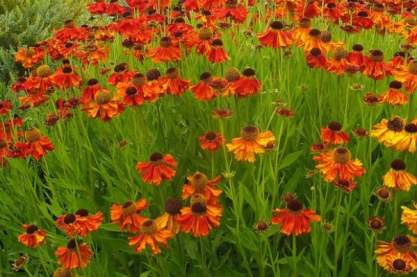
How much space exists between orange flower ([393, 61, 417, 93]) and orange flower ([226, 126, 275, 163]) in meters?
0.57

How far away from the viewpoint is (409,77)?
196cm

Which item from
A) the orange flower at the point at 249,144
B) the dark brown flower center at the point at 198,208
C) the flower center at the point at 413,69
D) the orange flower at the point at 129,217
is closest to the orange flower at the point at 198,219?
the dark brown flower center at the point at 198,208

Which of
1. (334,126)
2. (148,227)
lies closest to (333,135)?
(334,126)

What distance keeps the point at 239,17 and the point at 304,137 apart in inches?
24.3

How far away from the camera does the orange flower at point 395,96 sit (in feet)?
6.35

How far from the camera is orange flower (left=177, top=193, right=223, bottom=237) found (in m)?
1.47

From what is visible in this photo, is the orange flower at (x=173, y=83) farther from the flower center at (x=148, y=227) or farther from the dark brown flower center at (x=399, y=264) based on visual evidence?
the dark brown flower center at (x=399, y=264)

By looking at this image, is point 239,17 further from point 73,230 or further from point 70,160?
point 73,230

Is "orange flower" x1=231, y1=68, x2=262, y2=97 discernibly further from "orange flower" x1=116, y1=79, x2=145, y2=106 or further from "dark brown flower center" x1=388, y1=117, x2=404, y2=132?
"dark brown flower center" x1=388, y1=117, x2=404, y2=132

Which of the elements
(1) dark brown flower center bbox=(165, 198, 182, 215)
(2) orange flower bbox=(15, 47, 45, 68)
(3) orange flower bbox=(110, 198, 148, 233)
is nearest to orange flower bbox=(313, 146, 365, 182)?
(1) dark brown flower center bbox=(165, 198, 182, 215)

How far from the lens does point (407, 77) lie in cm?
196

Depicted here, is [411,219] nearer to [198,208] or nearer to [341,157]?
[341,157]

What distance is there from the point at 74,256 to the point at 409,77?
1239mm

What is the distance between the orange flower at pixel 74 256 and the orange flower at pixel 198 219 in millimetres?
279
